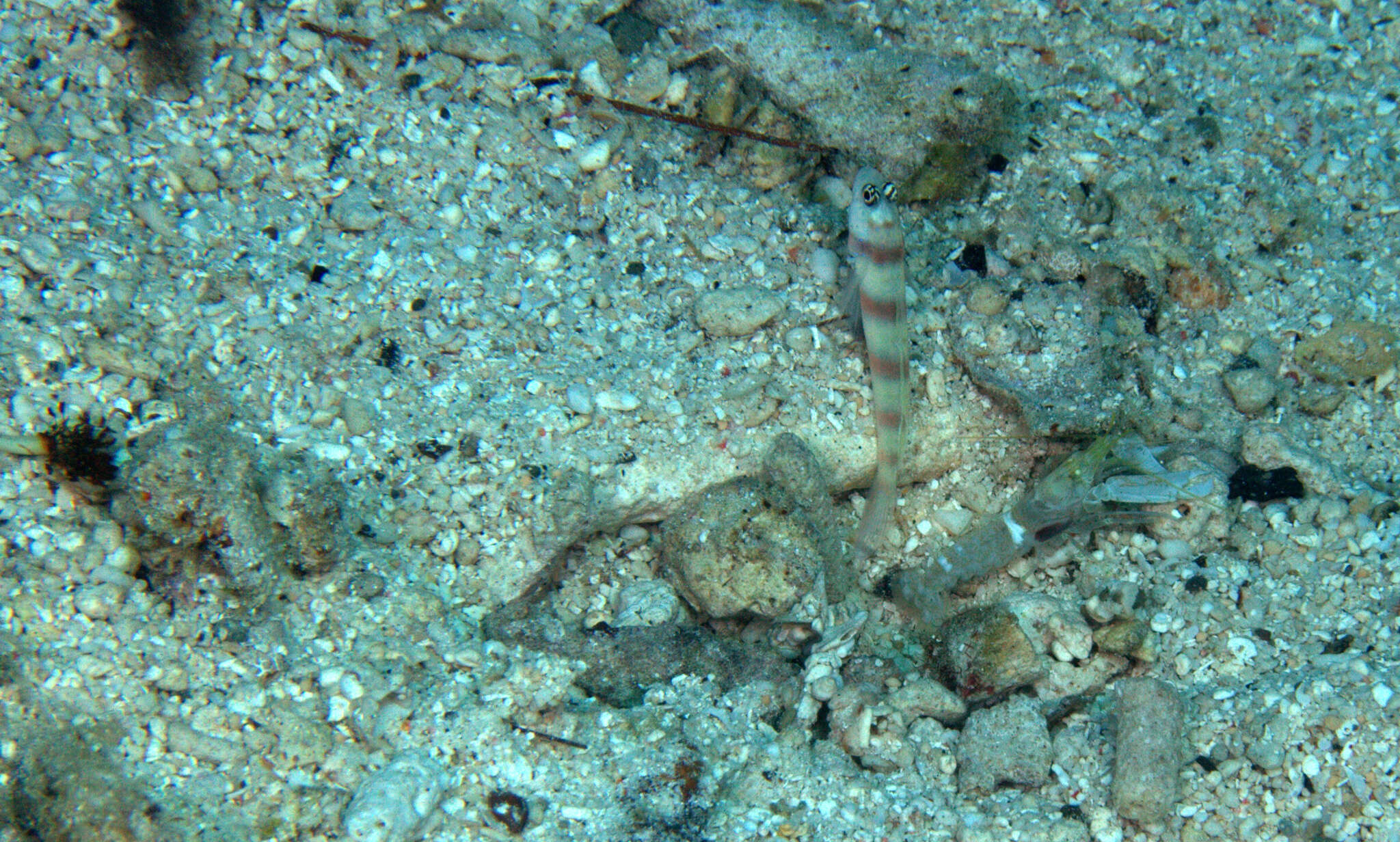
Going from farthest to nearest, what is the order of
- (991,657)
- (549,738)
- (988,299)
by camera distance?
(988,299) → (991,657) → (549,738)

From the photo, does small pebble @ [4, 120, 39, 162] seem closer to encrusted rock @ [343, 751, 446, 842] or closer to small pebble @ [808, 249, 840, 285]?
encrusted rock @ [343, 751, 446, 842]

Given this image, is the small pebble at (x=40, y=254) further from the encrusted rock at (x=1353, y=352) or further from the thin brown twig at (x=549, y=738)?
the encrusted rock at (x=1353, y=352)

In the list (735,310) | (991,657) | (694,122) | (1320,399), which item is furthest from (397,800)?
(1320,399)

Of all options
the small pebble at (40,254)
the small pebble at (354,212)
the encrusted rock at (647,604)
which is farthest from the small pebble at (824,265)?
the small pebble at (40,254)

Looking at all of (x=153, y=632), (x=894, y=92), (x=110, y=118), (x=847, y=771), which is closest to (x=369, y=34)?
(x=110, y=118)

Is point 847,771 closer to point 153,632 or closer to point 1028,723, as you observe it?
point 1028,723

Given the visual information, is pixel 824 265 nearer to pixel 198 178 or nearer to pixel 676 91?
pixel 676 91
